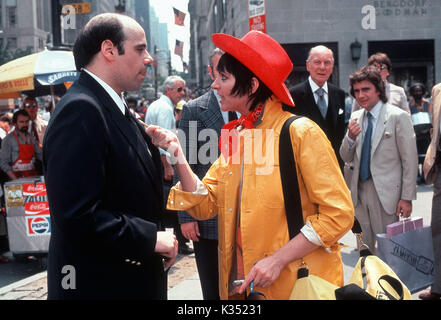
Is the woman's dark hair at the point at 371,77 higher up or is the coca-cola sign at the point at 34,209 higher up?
the woman's dark hair at the point at 371,77

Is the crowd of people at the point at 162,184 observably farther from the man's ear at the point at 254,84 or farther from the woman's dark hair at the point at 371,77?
→ the woman's dark hair at the point at 371,77

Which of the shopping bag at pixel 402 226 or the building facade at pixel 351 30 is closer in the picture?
the shopping bag at pixel 402 226

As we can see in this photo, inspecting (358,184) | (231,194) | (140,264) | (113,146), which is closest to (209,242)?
(231,194)

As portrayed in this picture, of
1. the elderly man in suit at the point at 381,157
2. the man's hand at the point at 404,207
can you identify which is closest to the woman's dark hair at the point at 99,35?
the elderly man in suit at the point at 381,157

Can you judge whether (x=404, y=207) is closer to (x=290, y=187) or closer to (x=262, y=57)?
(x=290, y=187)

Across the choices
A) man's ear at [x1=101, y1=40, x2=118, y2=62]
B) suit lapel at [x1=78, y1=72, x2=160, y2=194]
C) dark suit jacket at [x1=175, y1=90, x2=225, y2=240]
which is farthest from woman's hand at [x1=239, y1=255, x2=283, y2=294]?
dark suit jacket at [x1=175, y1=90, x2=225, y2=240]

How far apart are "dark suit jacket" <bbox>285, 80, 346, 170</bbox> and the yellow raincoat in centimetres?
298

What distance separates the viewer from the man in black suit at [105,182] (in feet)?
6.16

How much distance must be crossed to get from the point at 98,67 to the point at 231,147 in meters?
0.73

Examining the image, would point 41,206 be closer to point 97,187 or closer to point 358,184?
point 358,184

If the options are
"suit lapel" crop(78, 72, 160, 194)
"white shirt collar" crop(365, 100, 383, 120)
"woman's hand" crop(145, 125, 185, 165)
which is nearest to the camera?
"suit lapel" crop(78, 72, 160, 194)

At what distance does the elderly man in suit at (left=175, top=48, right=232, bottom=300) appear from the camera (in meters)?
3.45

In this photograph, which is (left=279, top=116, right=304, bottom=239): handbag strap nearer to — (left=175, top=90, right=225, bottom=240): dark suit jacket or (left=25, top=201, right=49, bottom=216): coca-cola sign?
(left=175, top=90, right=225, bottom=240): dark suit jacket

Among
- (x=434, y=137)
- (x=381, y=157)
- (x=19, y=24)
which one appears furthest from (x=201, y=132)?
(x=19, y=24)
